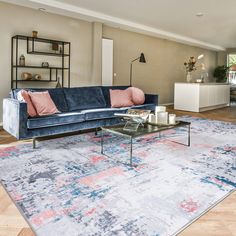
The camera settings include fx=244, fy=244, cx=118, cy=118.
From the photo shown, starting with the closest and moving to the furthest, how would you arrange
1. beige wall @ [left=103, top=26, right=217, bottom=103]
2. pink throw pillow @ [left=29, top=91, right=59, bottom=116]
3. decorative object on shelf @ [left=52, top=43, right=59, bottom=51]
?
pink throw pillow @ [left=29, top=91, right=59, bottom=116] → decorative object on shelf @ [left=52, top=43, right=59, bottom=51] → beige wall @ [left=103, top=26, right=217, bottom=103]

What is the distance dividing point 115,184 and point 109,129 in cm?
96

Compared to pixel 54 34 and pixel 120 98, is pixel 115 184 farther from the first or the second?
pixel 54 34

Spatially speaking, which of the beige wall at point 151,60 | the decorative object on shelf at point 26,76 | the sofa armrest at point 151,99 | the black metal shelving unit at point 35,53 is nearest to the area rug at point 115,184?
the sofa armrest at point 151,99

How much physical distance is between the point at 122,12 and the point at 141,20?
2.83 ft

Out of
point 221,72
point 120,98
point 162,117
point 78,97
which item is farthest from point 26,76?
point 221,72

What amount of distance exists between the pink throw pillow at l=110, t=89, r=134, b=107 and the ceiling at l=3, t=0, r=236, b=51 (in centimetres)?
181

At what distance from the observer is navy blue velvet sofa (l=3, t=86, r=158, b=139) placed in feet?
11.1

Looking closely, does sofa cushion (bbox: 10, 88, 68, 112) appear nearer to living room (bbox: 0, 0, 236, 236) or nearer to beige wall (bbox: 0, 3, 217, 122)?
living room (bbox: 0, 0, 236, 236)

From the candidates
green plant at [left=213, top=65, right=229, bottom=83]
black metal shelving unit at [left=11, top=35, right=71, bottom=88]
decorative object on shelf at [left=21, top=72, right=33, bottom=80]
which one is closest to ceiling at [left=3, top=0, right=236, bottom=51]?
black metal shelving unit at [left=11, top=35, right=71, bottom=88]

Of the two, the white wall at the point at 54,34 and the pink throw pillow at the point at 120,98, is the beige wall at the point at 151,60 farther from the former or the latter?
the pink throw pillow at the point at 120,98

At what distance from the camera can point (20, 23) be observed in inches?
194

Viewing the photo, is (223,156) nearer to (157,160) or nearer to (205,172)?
(205,172)

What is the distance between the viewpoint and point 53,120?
3.60m

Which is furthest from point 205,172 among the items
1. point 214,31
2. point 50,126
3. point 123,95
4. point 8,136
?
point 214,31
